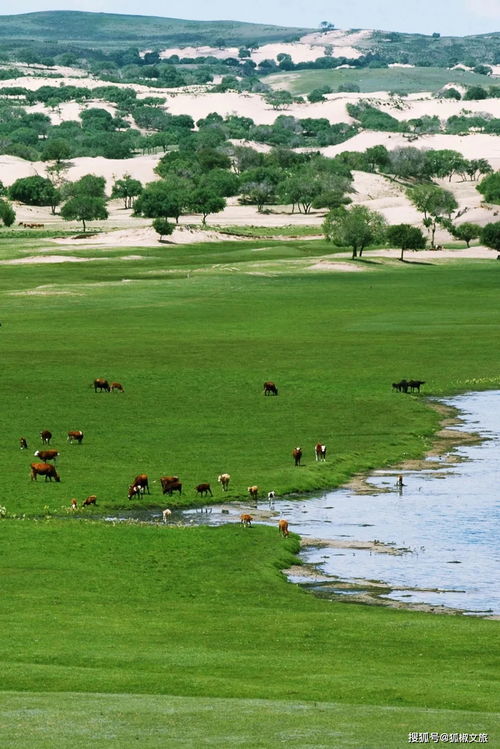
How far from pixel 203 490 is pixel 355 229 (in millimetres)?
116107

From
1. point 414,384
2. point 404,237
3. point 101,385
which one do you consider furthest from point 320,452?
point 404,237

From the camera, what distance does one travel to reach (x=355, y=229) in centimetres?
16788

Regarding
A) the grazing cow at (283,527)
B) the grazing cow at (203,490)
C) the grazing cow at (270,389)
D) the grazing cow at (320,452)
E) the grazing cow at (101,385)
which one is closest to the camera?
the grazing cow at (283,527)

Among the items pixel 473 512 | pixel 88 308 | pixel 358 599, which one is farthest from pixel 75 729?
pixel 88 308

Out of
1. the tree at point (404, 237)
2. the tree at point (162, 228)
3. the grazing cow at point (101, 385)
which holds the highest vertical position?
the grazing cow at point (101, 385)

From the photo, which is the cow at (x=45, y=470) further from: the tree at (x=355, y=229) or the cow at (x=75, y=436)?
the tree at (x=355, y=229)

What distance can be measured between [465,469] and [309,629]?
24.6 metres

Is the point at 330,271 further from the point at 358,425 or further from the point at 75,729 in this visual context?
the point at 75,729

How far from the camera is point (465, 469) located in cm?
6022

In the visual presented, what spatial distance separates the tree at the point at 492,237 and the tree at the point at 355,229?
15343 mm

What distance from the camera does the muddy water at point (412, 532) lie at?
4312cm

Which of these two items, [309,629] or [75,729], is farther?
[309,629]

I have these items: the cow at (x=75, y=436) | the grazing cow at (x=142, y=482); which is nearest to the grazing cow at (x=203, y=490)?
the grazing cow at (x=142, y=482)

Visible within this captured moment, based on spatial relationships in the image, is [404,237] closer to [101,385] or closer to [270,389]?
[270,389]
